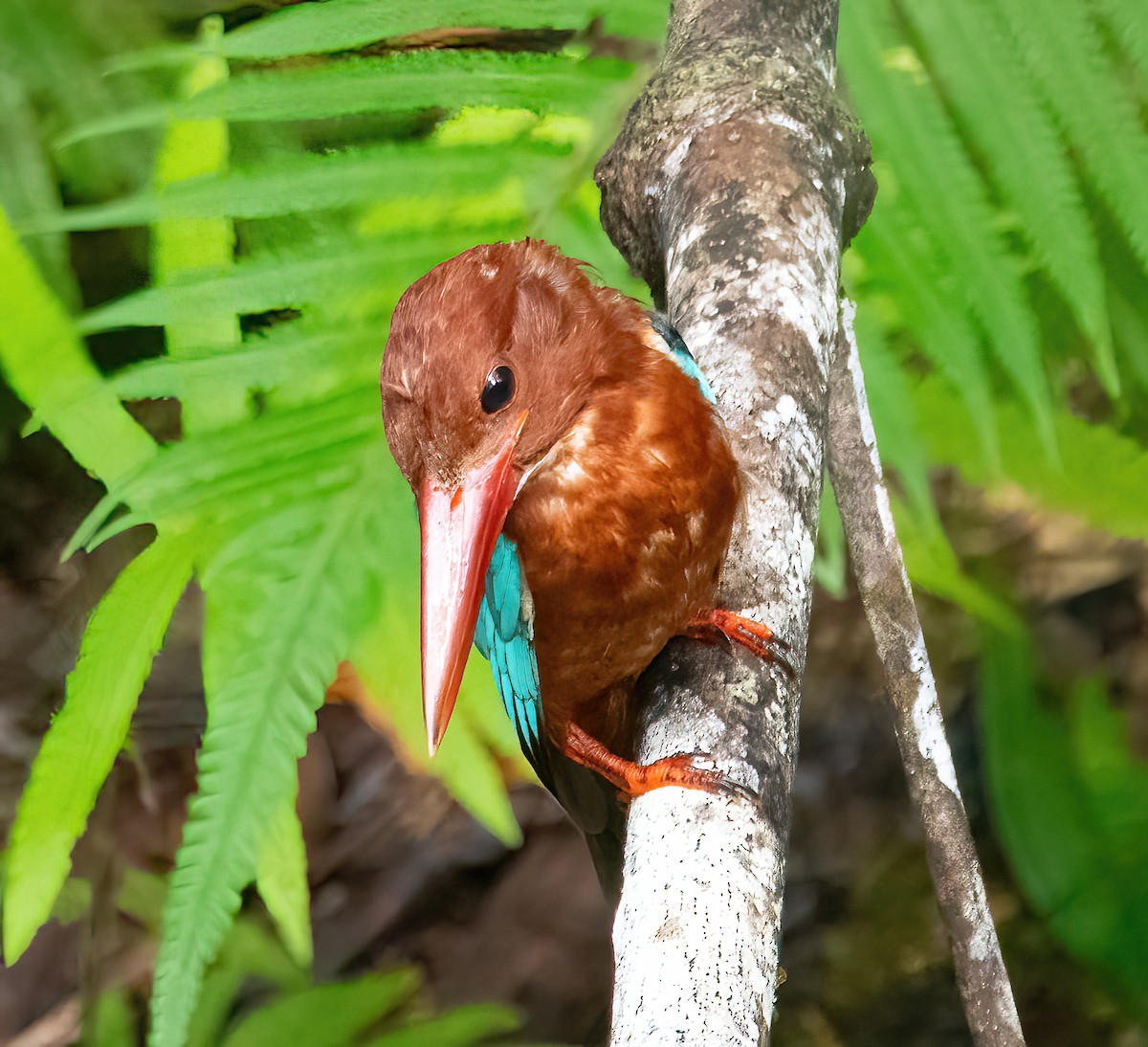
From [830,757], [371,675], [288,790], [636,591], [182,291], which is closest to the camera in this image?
[636,591]

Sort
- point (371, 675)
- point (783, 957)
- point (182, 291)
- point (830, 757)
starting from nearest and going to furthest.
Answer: point (182, 291)
point (371, 675)
point (783, 957)
point (830, 757)

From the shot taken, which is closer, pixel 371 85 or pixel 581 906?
pixel 371 85

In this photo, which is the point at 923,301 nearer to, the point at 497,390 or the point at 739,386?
the point at 739,386

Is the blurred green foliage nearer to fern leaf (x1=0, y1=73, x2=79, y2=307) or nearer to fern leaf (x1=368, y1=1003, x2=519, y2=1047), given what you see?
fern leaf (x1=0, y1=73, x2=79, y2=307)

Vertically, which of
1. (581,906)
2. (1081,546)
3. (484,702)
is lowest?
(581,906)

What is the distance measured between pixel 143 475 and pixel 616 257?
66 centimetres

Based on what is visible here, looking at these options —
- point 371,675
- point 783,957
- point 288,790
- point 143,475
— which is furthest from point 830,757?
point 143,475

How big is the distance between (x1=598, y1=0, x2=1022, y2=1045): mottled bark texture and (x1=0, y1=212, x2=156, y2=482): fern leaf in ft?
2.25

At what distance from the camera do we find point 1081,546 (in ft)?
8.42

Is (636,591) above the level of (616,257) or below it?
below

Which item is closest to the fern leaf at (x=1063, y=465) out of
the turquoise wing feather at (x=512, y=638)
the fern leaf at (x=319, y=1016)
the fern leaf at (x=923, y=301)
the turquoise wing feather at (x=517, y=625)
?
the fern leaf at (x=923, y=301)

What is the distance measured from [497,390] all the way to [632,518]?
7.4 inches

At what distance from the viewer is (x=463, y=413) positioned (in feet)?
3.26

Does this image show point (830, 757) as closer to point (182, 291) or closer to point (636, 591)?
point (636, 591)
